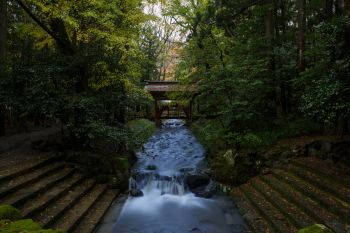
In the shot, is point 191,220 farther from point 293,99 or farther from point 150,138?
point 150,138

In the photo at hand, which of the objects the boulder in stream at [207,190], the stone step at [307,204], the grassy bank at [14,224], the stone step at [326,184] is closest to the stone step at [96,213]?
the grassy bank at [14,224]

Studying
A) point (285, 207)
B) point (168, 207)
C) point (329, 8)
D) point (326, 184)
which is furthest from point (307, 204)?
point (329, 8)

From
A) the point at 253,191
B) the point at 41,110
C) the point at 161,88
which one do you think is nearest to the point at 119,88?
the point at 41,110

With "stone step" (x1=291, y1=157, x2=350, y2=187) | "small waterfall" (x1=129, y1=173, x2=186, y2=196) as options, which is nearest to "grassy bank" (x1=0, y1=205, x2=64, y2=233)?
"small waterfall" (x1=129, y1=173, x2=186, y2=196)

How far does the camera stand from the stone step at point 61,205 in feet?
22.5

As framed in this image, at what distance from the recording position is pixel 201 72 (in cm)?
1355

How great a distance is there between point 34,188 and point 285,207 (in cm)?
663

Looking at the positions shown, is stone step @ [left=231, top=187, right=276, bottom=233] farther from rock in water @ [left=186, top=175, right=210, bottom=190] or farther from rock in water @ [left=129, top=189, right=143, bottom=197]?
rock in water @ [left=129, top=189, right=143, bottom=197]

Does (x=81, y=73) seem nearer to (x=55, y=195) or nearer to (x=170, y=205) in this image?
(x=55, y=195)

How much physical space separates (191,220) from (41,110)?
618 cm

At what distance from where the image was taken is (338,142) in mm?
9742

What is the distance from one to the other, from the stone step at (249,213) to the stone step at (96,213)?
4.09 m

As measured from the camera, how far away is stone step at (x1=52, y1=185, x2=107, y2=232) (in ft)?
23.4

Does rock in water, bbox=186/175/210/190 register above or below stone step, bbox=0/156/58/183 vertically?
below
